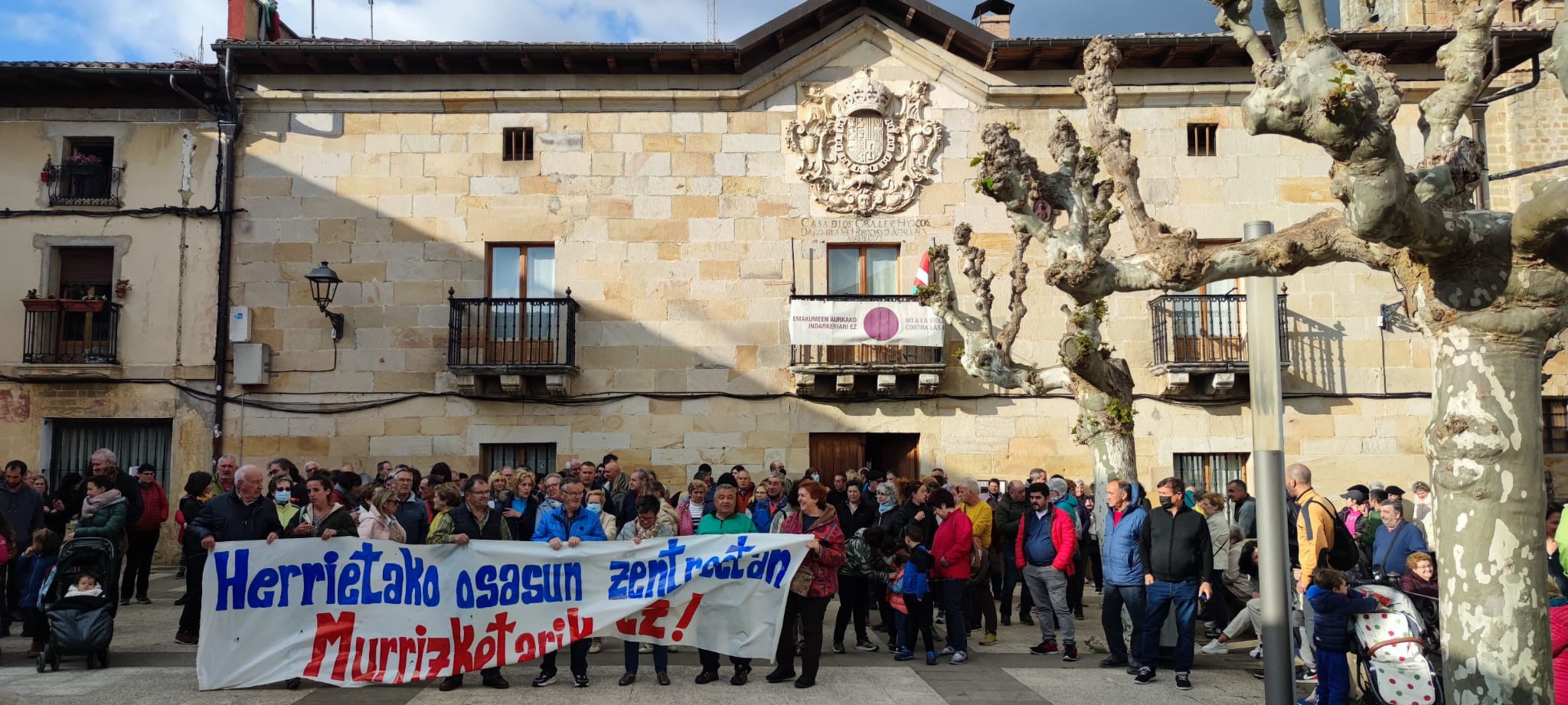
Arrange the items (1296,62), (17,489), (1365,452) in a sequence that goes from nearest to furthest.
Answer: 1. (1296,62)
2. (17,489)
3. (1365,452)

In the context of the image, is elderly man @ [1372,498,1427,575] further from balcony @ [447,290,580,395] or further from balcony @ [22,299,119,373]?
balcony @ [22,299,119,373]

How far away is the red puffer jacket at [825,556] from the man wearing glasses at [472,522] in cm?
227

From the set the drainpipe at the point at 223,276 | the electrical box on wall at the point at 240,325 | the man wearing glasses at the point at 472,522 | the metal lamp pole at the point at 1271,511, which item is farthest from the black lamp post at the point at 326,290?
the metal lamp pole at the point at 1271,511

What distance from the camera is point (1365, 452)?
659 inches

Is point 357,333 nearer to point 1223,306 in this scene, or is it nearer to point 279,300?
point 279,300

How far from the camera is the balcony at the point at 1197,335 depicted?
16438 millimetres

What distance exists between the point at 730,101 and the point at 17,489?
10.8 metres

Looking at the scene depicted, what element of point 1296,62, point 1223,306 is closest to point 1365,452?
point 1223,306

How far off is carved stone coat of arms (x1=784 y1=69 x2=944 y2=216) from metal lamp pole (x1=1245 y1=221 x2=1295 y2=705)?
11090 mm

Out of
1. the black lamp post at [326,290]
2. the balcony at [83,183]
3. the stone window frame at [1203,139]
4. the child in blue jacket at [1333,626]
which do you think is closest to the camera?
the child in blue jacket at [1333,626]

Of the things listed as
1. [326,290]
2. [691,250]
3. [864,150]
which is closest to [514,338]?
[326,290]

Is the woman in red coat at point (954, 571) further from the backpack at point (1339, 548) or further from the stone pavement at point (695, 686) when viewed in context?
the backpack at point (1339, 548)

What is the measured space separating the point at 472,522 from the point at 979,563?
4.64 m

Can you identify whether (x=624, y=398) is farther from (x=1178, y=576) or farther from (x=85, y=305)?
(x=1178, y=576)
